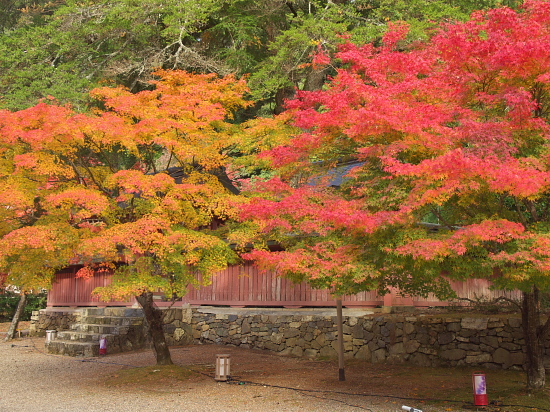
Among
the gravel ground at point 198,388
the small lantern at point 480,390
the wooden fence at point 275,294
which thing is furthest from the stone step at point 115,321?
the small lantern at point 480,390

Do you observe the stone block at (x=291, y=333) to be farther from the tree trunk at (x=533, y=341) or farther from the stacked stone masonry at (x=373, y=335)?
the tree trunk at (x=533, y=341)

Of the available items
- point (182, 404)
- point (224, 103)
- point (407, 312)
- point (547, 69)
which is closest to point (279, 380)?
point (182, 404)

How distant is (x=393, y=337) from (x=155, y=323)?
6034mm

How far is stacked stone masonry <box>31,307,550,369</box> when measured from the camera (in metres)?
12.5

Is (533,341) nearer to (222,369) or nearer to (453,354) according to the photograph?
(453,354)

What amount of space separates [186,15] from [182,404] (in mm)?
13165

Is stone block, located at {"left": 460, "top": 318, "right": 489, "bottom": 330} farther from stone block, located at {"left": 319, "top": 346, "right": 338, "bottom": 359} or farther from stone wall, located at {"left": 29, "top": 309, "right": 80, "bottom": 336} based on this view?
stone wall, located at {"left": 29, "top": 309, "right": 80, "bottom": 336}

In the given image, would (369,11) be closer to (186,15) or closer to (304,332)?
(186,15)

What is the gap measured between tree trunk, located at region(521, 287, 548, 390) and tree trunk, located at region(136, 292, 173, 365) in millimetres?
8373

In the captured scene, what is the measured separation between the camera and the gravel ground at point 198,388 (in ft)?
34.0

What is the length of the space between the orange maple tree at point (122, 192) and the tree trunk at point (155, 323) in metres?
1.12

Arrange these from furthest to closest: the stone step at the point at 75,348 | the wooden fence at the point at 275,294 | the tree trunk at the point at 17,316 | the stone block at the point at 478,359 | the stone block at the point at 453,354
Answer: the tree trunk at the point at 17,316 < the stone step at the point at 75,348 < the wooden fence at the point at 275,294 < the stone block at the point at 453,354 < the stone block at the point at 478,359

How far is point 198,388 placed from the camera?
1212cm

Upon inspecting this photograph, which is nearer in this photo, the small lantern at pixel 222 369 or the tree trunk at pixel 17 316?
the small lantern at pixel 222 369
